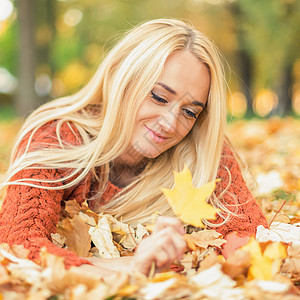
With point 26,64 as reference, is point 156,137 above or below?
below

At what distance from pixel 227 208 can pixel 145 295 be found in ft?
3.02

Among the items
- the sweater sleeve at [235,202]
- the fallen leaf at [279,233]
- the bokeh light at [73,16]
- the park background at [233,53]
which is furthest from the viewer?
the bokeh light at [73,16]

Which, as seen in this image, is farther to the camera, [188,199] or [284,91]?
[284,91]

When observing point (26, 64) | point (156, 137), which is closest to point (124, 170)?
point (156, 137)

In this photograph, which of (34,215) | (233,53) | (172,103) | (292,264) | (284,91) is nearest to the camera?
(292,264)

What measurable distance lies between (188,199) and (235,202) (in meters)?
0.71

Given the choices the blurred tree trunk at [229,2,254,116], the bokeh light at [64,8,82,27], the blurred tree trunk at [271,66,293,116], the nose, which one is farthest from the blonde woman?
the bokeh light at [64,8,82,27]

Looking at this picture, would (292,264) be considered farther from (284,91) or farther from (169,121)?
(284,91)

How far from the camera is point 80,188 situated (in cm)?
191

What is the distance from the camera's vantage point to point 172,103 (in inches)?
69.0

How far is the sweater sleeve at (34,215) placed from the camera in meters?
1.31

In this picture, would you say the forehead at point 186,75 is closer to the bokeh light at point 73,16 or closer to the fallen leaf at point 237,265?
the fallen leaf at point 237,265

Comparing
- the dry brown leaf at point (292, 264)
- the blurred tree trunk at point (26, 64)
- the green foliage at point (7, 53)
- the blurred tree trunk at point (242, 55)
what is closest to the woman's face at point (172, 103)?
the dry brown leaf at point (292, 264)

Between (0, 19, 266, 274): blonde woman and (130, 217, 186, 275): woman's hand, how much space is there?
528 millimetres
